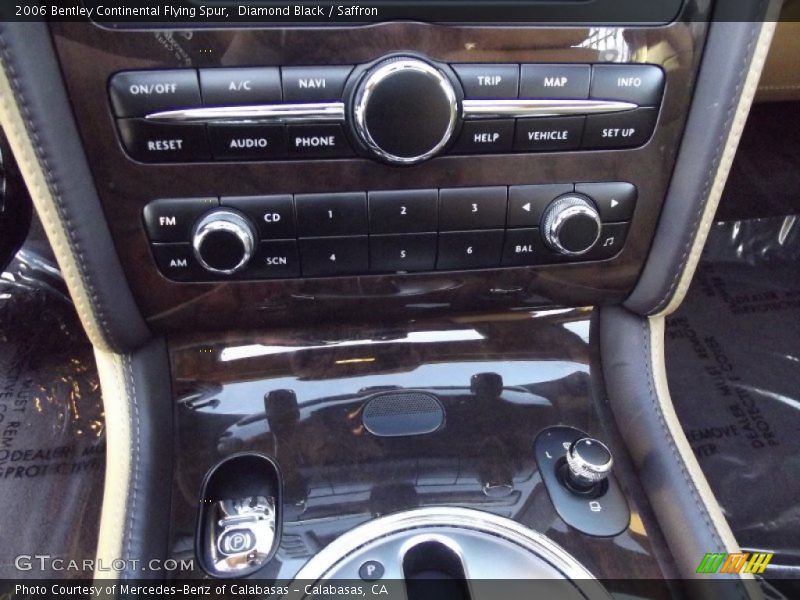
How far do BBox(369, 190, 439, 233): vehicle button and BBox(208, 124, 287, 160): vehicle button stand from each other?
0.09 meters

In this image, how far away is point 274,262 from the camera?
1.97 feet

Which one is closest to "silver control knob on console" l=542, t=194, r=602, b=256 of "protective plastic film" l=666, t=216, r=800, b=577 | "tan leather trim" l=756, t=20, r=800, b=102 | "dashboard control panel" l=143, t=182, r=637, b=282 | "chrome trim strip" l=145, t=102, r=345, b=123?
"dashboard control panel" l=143, t=182, r=637, b=282

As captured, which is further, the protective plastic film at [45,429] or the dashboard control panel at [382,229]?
the protective plastic film at [45,429]

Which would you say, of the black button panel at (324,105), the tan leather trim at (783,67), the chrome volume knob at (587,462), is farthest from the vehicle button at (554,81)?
the tan leather trim at (783,67)

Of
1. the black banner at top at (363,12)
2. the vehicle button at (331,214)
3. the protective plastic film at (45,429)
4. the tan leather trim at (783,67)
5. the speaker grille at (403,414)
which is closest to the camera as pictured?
the black banner at top at (363,12)

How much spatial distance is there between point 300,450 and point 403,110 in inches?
14.0

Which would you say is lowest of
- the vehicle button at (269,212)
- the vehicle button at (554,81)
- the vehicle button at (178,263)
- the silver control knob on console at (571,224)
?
the silver control knob on console at (571,224)

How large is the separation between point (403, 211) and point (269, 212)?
118 millimetres

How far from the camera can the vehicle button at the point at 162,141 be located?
0.51 m

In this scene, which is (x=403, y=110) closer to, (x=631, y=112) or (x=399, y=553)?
(x=631, y=112)

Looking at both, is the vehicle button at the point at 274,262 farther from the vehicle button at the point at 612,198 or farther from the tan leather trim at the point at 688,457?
the tan leather trim at the point at 688,457

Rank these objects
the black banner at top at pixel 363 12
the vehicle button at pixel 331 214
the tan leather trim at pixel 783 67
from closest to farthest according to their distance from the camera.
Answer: the black banner at top at pixel 363 12 < the vehicle button at pixel 331 214 < the tan leather trim at pixel 783 67

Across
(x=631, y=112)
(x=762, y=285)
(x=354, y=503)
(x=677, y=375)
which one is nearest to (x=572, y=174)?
(x=631, y=112)

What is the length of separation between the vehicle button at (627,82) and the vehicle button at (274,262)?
0.96 feet
